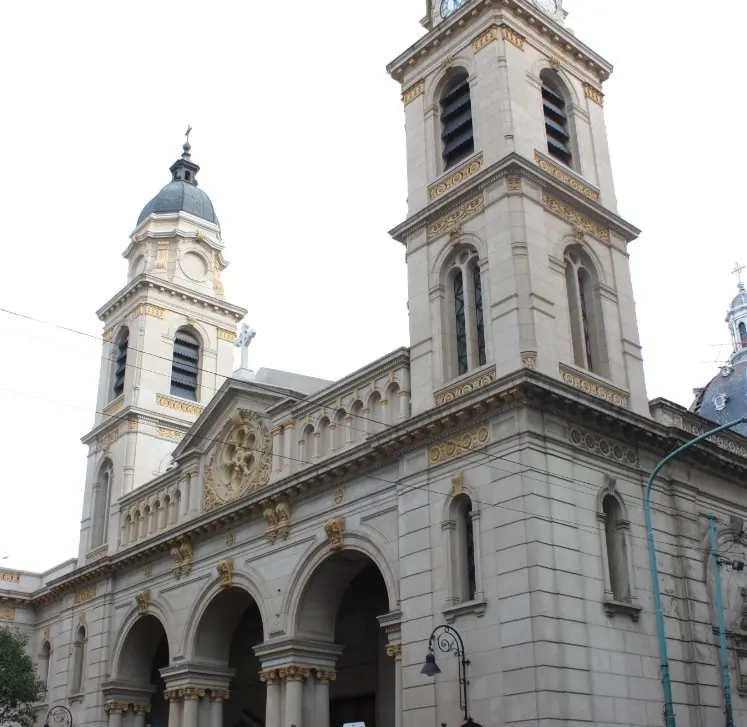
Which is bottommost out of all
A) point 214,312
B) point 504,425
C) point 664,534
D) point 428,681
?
point 428,681

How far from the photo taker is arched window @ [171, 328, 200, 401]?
48.4 meters

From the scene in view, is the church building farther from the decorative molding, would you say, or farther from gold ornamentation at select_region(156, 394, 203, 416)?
gold ornamentation at select_region(156, 394, 203, 416)

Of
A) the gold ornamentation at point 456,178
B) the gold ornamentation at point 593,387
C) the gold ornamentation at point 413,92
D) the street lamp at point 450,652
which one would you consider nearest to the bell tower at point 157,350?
the gold ornamentation at point 413,92

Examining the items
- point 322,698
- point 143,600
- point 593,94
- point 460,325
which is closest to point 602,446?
point 460,325

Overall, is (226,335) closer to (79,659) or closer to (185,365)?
(185,365)

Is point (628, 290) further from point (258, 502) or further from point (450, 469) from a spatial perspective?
point (258, 502)

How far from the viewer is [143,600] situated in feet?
130

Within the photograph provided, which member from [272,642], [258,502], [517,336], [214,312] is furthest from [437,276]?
[214,312]

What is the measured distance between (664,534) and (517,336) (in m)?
6.99

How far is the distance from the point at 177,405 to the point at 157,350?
2658 millimetres

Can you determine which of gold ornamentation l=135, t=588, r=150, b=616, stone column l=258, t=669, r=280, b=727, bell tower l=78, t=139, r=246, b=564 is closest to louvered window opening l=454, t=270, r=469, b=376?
stone column l=258, t=669, r=280, b=727

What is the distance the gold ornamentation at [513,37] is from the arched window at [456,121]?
1.81 m

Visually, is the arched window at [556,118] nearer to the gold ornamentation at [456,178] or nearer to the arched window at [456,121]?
the arched window at [456,121]

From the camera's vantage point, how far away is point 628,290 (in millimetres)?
32219
